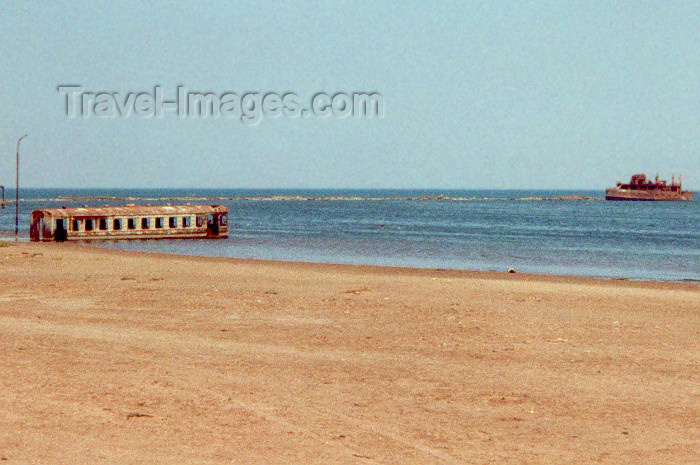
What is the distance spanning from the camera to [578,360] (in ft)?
37.6

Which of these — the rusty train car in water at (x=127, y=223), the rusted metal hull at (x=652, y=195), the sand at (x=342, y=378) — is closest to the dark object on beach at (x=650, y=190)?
the rusted metal hull at (x=652, y=195)

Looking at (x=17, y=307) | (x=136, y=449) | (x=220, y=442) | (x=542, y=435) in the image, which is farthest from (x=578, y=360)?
(x=17, y=307)

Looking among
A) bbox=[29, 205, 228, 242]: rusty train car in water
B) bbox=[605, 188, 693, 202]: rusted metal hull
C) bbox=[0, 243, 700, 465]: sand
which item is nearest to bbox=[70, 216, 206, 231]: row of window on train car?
bbox=[29, 205, 228, 242]: rusty train car in water

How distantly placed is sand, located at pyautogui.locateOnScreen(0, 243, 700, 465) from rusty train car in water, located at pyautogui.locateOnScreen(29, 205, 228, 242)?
2493 cm

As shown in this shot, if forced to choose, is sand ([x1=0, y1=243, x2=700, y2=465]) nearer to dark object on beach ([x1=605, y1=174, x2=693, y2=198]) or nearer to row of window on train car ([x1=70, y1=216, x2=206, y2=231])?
row of window on train car ([x1=70, y1=216, x2=206, y2=231])

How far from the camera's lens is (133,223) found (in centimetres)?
4666

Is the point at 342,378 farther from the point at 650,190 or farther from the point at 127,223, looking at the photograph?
the point at 650,190

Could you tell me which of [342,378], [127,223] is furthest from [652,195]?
[342,378]

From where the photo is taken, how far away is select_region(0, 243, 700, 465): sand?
23.8 ft

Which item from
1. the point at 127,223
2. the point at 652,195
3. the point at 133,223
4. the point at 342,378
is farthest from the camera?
the point at 652,195

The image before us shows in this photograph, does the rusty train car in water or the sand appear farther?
the rusty train car in water

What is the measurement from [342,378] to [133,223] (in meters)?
38.8

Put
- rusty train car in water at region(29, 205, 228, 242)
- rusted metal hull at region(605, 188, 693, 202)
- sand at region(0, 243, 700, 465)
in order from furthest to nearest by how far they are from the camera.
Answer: rusted metal hull at region(605, 188, 693, 202) < rusty train car in water at region(29, 205, 228, 242) < sand at region(0, 243, 700, 465)

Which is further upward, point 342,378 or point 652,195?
point 652,195
